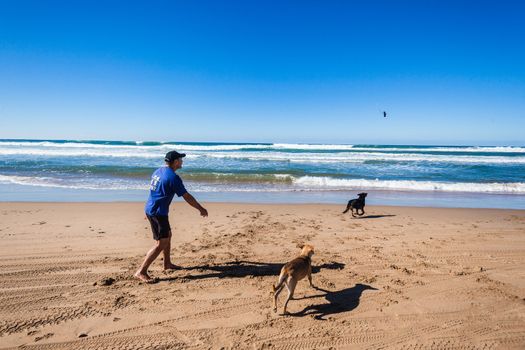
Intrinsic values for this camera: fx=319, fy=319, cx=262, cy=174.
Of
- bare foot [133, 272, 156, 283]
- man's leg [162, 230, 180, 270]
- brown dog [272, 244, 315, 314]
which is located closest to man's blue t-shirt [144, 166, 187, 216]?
man's leg [162, 230, 180, 270]

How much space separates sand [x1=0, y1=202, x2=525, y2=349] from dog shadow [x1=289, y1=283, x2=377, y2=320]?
0.07 feet

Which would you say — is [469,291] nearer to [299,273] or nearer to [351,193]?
[299,273]

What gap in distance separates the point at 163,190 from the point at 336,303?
2.71 meters

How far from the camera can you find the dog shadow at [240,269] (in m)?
4.74

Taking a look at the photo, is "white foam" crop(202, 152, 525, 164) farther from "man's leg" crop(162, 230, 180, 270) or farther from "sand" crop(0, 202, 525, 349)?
"man's leg" crop(162, 230, 180, 270)

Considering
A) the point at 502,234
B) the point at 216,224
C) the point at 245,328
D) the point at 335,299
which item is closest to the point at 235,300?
the point at 245,328

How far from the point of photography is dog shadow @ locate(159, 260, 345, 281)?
4.74 meters

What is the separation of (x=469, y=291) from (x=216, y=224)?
5.22 meters

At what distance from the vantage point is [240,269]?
196 inches

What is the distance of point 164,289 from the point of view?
4.25 metres

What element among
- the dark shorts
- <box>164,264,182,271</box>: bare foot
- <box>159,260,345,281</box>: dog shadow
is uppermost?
the dark shorts

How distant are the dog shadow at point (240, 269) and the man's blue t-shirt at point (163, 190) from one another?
1.03m

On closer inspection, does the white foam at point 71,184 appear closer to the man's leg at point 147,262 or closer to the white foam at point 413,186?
the white foam at point 413,186

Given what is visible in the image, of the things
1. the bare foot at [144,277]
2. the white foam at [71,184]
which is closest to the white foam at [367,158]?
the white foam at [71,184]
